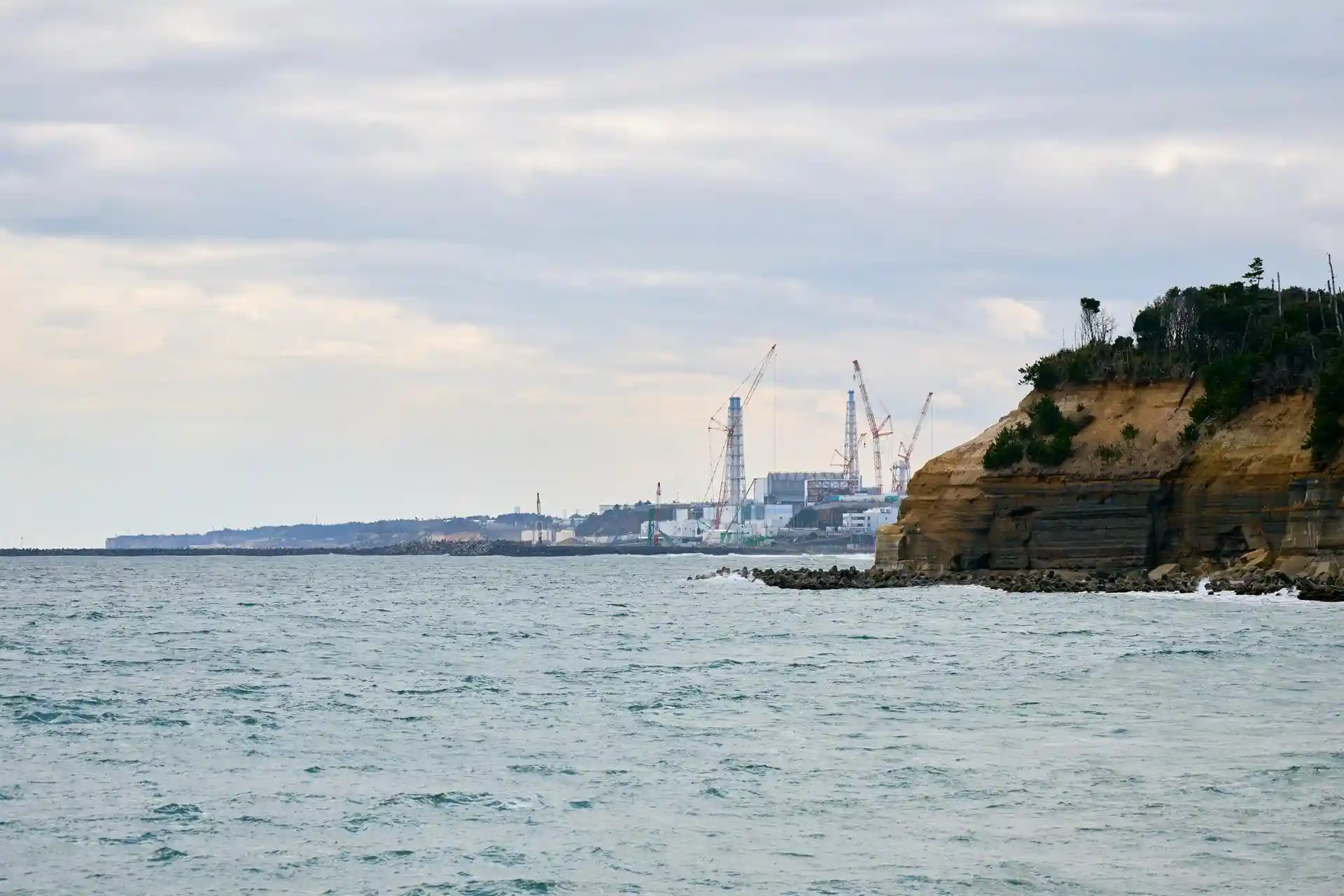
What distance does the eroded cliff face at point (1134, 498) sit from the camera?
83312 mm

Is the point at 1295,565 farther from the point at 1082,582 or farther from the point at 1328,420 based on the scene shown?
the point at 1082,582

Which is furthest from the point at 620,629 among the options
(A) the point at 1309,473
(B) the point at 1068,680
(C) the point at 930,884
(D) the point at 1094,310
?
(D) the point at 1094,310

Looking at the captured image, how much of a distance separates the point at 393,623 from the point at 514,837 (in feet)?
172

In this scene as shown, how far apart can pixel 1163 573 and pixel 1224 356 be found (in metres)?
19.7

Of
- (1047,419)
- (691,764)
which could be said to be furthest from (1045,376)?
(691,764)

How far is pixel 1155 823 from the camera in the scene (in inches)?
891

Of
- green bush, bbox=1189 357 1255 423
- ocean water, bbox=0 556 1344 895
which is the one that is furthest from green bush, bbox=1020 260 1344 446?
ocean water, bbox=0 556 1344 895

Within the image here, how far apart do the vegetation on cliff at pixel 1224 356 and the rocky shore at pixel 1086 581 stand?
6825 mm

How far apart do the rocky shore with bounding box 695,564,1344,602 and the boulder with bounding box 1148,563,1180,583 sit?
3cm

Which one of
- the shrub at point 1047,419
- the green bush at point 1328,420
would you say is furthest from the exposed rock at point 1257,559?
the shrub at point 1047,419

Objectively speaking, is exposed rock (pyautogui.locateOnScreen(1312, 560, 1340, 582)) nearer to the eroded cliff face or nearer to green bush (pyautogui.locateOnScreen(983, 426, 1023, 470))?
the eroded cliff face

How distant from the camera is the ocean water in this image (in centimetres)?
2070

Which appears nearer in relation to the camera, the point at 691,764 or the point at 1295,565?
the point at 691,764

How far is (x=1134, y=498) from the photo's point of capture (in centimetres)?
9281
